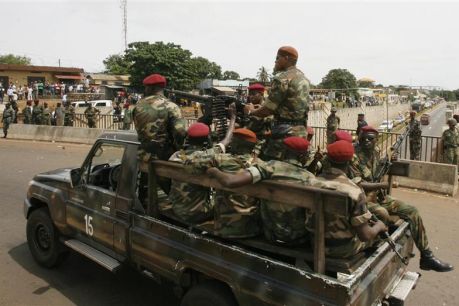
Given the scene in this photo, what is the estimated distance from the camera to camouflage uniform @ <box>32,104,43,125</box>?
19.1m

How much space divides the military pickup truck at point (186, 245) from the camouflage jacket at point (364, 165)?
960 millimetres

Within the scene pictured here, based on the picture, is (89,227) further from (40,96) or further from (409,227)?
(40,96)

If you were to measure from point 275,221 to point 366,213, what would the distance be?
0.70 m

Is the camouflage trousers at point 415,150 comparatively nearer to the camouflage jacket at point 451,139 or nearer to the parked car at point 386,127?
the parked car at point 386,127

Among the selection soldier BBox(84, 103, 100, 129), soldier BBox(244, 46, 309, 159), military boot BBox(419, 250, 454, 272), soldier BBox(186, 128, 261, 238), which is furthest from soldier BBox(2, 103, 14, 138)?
military boot BBox(419, 250, 454, 272)

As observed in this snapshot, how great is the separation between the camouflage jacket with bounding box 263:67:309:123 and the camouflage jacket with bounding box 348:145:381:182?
99 centimetres

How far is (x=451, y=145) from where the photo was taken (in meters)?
10.7

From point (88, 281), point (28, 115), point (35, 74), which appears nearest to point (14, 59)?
point (35, 74)

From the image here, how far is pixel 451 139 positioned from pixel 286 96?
26.4ft

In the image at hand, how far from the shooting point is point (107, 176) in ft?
15.9

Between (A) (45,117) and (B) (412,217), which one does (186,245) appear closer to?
(B) (412,217)

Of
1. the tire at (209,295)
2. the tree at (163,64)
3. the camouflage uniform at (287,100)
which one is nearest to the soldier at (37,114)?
the camouflage uniform at (287,100)

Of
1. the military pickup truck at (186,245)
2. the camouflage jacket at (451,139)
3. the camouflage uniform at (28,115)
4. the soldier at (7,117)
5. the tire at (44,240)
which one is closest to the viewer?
the military pickup truck at (186,245)

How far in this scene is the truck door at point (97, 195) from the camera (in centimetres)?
438
